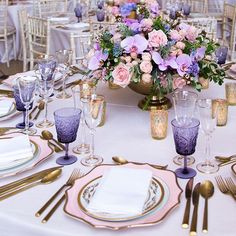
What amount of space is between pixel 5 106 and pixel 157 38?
649 mm

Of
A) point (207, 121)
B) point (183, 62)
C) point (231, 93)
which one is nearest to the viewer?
point (207, 121)

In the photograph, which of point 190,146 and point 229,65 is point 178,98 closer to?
point 190,146

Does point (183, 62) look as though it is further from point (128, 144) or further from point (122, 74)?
point (128, 144)

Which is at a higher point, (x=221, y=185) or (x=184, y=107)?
(x=184, y=107)

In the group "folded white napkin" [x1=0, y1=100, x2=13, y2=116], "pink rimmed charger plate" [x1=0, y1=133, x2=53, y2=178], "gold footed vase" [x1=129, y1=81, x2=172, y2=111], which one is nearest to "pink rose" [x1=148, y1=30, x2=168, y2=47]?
"gold footed vase" [x1=129, y1=81, x2=172, y2=111]

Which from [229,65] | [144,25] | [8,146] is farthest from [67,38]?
[8,146]

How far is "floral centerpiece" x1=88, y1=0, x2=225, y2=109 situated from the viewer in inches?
56.5

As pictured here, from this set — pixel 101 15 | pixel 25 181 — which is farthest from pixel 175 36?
pixel 101 15

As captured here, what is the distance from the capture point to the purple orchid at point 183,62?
144cm

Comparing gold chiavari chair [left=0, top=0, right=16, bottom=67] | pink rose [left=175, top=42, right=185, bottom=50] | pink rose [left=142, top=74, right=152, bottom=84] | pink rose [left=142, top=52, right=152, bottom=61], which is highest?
pink rose [left=175, top=42, right=185, bottom=50]

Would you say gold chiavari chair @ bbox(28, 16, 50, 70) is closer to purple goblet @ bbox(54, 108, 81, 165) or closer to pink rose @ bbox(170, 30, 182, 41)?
pink rose @ bbox(170, 30, 182, 41)

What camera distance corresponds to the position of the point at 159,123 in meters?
1.40

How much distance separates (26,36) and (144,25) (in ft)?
11.6

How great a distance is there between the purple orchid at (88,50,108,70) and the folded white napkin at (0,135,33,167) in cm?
38
